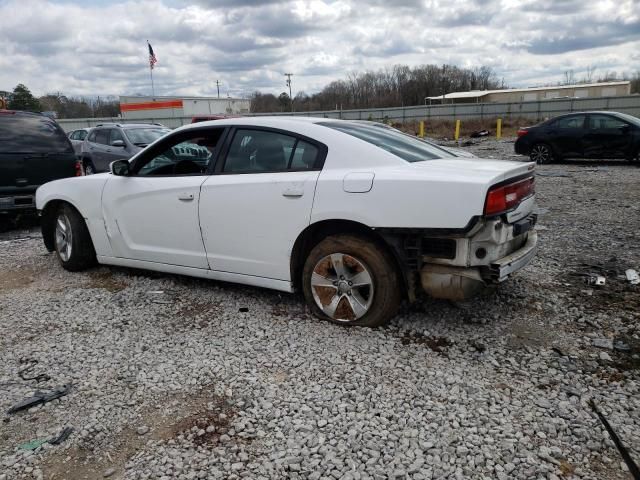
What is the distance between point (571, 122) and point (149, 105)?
38.4 meters

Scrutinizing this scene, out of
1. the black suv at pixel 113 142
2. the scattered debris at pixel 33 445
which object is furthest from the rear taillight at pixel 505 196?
the black suv at pixel 113 142

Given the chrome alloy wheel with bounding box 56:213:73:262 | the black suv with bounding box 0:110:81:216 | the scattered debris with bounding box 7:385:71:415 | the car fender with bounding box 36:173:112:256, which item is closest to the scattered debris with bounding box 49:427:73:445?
the scattered debris with bounding box 7:385:71:415

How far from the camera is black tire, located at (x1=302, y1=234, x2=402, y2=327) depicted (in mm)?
3533

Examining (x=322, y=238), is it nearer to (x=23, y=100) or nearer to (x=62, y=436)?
(x=62, y=436)

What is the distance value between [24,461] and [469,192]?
2.83 m

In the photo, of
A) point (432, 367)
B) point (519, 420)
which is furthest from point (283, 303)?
point (519, 420)

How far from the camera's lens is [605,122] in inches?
522

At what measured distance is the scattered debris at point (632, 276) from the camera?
14.9 feet

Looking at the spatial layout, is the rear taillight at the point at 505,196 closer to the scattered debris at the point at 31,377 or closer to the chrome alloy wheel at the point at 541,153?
the scattered debris at the point at 31,377

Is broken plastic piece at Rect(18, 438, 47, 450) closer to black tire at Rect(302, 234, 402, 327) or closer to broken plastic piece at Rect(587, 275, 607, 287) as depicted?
black tire at Rect(302, 234, 402, 327)

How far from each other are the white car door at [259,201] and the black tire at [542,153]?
41.4ft

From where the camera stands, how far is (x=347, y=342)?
140 inches

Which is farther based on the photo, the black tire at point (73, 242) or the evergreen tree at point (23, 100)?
the evergreen tree at point (23, 100)

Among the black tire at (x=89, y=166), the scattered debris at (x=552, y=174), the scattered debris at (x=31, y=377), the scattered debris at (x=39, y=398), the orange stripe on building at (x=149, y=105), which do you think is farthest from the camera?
the orange stripe on building at (x=149, y=105)
